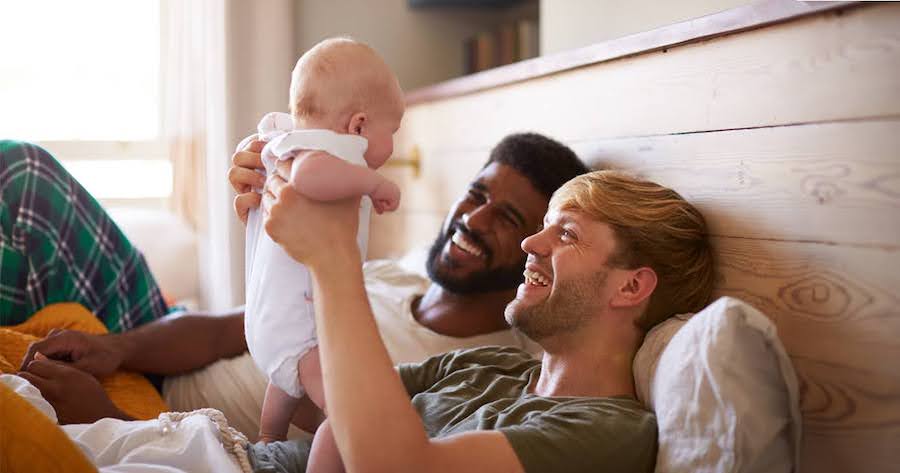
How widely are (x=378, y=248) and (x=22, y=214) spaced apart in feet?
4.74

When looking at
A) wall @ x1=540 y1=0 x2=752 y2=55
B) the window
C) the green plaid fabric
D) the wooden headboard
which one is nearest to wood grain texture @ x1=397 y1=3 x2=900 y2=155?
the wooden headboard

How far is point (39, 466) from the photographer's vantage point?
1.03m

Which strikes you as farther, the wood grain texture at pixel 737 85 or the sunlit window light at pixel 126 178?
the sunlit window light at pixel 126 178

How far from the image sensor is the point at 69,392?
1486mm

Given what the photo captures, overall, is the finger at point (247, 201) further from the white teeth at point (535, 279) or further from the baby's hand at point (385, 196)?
the white teeth at point (535, 279)

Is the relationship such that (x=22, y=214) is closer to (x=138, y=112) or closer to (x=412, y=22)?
(x=138, y=112)

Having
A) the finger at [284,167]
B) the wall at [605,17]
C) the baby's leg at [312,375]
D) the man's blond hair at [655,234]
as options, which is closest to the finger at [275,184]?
the finger at [284,167]

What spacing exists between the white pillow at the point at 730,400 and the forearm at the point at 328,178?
1.58ft

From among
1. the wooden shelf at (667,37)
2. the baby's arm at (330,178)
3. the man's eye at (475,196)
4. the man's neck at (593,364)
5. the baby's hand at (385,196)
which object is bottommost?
the man's neck at (593,364)

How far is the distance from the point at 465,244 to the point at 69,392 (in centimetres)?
84

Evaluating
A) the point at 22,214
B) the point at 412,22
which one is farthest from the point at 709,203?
the point at 412,22

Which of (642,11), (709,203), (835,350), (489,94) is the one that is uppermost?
(642,11)

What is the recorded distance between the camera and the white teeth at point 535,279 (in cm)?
131

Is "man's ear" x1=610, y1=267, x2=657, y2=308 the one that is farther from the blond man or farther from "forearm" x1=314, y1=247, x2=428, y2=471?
"forearm" x1=314, y1=247, x2=428, y2=471
